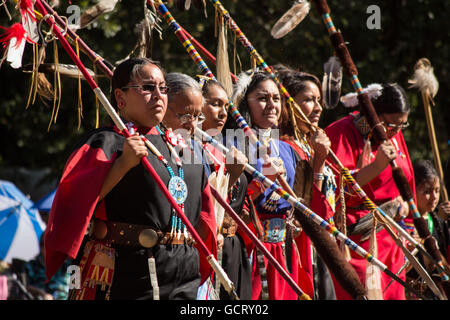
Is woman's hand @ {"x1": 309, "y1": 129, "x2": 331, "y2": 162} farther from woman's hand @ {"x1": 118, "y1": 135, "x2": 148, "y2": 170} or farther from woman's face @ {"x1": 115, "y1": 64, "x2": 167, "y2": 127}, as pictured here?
woman's hand @ {"x1": 118, "y1": 135, "x2": 148, "y2": 170}

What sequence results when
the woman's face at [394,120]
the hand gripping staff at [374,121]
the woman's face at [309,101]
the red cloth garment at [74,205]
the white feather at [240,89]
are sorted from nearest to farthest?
the red cloth garment at [74,205] < the hand gripping staff at [374,121] < the white feather at [240,89] < the woman's face at [309,101] < the woman's face at [394,120]

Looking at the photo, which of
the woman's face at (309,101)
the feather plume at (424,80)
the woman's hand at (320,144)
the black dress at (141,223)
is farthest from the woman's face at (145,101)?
the feather plume at (424,80)

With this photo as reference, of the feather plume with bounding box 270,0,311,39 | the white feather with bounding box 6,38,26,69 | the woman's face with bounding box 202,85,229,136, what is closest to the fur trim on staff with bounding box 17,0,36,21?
the white feather with bounding box 6,38,26,69

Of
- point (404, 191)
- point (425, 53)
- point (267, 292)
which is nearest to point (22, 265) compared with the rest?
point (267, 292)

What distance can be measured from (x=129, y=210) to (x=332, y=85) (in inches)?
112

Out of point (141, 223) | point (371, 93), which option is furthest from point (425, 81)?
point (141, 223)

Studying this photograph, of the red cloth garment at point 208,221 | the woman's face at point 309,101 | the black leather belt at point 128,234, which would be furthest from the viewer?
the woman's face at point 309,101

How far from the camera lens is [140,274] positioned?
→ 3.19m

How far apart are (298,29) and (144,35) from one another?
4.78m

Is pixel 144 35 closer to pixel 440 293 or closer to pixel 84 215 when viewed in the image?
pixel 84 215

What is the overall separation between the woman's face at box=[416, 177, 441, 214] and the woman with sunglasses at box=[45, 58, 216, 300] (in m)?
3.39

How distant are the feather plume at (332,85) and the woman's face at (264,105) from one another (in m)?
0.84

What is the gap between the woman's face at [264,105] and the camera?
4793mm

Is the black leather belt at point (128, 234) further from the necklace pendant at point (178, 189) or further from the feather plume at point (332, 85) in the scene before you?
the feather plume at point (332, 85)
